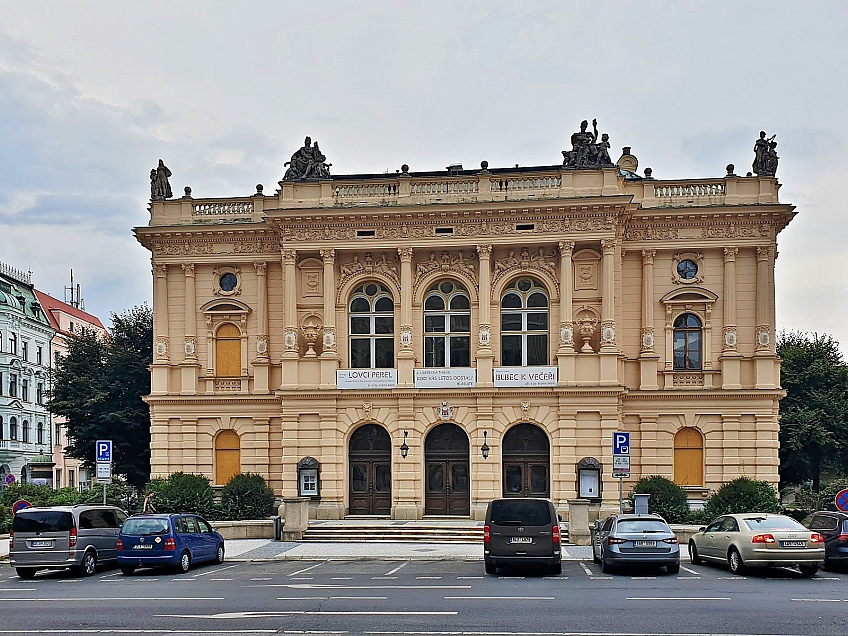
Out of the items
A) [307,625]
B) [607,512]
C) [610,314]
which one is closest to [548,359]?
[610,314]

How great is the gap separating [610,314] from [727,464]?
7462 mm

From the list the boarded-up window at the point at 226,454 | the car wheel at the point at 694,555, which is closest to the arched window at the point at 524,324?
the boarded-up window at the point at 226,454

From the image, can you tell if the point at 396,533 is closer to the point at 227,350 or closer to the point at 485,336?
the point at 485,336

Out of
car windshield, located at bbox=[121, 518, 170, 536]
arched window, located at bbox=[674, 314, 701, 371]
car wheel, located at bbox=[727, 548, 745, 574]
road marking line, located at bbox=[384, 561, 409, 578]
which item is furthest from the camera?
arched window, located at bbox=[674, 314, 701, 371]

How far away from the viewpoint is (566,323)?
123ft

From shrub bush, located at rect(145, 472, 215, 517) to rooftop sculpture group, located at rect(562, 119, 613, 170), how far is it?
18208 mm

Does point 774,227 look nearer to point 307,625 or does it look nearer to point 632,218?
point 632,218

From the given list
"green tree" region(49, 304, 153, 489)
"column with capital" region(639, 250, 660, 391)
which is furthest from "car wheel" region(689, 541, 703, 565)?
"green tree" region(49, 304, 153, 489)

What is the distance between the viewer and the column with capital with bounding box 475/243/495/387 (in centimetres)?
3791

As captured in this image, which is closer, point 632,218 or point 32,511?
point 32,511

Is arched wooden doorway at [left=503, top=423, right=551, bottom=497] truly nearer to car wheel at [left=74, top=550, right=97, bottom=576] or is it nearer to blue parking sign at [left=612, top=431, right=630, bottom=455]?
blue parking sign at [left=612, top=431, right=630, bottom=455]

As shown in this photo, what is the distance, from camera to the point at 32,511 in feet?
78.4

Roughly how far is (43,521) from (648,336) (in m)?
23.7

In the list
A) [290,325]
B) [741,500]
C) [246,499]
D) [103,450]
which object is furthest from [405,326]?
[741,500]
